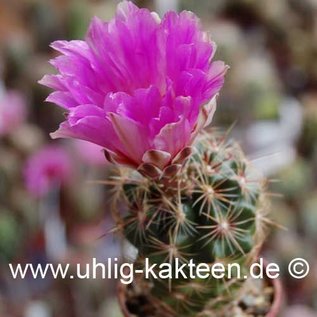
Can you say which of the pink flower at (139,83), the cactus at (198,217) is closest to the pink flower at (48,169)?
the cactus at (198,217)

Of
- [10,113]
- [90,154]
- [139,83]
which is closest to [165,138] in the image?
[139,83]

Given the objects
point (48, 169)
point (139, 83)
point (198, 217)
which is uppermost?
point (139, 83)

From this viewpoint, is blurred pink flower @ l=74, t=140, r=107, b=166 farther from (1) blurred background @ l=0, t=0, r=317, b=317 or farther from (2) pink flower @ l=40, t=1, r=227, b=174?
(2) pink flower @ l=40, t=1, r=227, b=174

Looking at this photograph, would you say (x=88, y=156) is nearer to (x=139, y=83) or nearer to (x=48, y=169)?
(x=48, y=169)

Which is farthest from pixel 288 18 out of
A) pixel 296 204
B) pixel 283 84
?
pixel 296 204

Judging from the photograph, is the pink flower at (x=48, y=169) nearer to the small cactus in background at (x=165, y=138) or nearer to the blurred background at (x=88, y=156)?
the blurred background at (x=88, y=156)

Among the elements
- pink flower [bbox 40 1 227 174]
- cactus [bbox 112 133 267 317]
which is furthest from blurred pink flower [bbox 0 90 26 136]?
pink flower [bbox 40 1 227 174]
